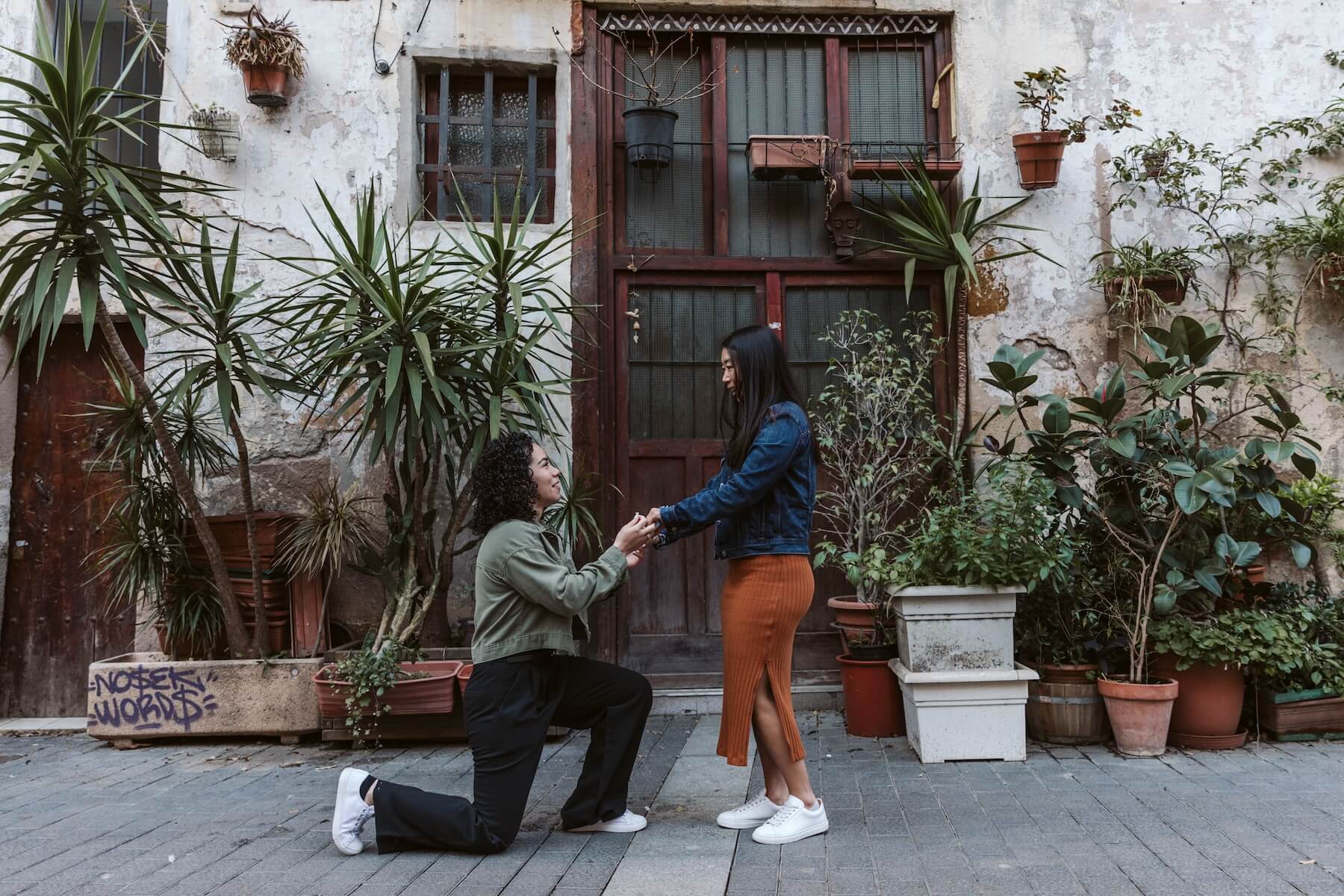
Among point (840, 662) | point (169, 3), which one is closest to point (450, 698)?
point (840, 662)

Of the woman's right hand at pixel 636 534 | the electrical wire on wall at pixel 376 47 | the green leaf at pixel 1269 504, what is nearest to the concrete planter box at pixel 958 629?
the green leaf at pixel 1269 504

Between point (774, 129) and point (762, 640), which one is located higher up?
point (774, 129)

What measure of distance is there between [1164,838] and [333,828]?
2.59 meters

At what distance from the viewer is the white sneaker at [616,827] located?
10.8 ft

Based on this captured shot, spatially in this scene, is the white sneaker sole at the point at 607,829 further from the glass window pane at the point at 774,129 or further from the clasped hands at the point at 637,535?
the glass window pane at the point at 774,129

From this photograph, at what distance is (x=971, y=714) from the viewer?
4.20 m

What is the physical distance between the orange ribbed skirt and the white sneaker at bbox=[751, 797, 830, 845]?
0.16 m

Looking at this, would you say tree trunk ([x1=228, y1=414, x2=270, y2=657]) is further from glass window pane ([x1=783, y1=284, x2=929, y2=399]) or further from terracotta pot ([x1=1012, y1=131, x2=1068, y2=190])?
terracotta pot ([x1=1012, y1=131, x2=1068, y2=190])

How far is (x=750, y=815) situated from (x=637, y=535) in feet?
3.39

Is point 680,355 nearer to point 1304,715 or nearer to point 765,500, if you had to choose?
point 765,500

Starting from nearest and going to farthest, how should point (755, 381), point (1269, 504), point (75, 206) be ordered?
point (755, 381) → point (75, 206) → point (1269, 504)

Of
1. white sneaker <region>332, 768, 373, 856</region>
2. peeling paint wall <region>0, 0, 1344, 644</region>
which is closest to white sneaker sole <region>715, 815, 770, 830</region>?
white sneaker <region>332, 768, 373, 856</region>

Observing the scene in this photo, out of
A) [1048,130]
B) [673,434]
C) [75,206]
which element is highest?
[1048,130]

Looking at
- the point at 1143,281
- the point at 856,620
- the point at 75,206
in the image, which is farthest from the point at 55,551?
the point at 1143,281
